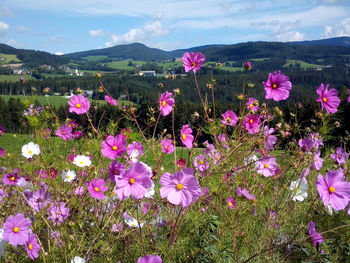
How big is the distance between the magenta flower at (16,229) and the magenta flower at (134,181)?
430 millimetres

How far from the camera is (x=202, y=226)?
1.40m

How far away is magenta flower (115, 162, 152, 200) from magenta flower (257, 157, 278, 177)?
870mm

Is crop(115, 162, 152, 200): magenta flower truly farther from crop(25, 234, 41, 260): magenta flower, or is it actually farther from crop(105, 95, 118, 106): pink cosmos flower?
crop(105, 95, 118, 106): pink cosmos flower

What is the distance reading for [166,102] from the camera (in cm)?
160

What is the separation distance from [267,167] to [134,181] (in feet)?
3.15

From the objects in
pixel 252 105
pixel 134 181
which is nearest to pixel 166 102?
pixel 252 105

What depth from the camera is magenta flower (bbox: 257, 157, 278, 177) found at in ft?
5.42

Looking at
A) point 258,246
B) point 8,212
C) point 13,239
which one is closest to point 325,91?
point 258,246

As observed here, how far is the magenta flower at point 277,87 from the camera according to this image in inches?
57.9

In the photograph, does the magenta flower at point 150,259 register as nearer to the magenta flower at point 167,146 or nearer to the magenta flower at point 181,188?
the magenta flower at point 181,188

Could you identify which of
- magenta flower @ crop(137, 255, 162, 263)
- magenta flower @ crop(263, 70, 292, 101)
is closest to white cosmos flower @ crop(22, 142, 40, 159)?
magenta flower @ crop(137, 255, 162, 263)

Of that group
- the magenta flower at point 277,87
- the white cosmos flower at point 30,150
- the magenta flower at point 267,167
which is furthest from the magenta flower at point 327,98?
the white cosmos flower at point 30,150

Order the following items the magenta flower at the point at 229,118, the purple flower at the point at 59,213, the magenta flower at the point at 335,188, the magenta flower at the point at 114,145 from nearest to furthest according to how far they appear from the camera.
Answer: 1. the magenta flower at the point at 335,188
2. the magenta flower at the point at 114,145
3. the purple flower at the point at 59,213
4. the magenta flower at the point at 229,118

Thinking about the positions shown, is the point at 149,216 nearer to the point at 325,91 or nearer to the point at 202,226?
the point at 202,226
